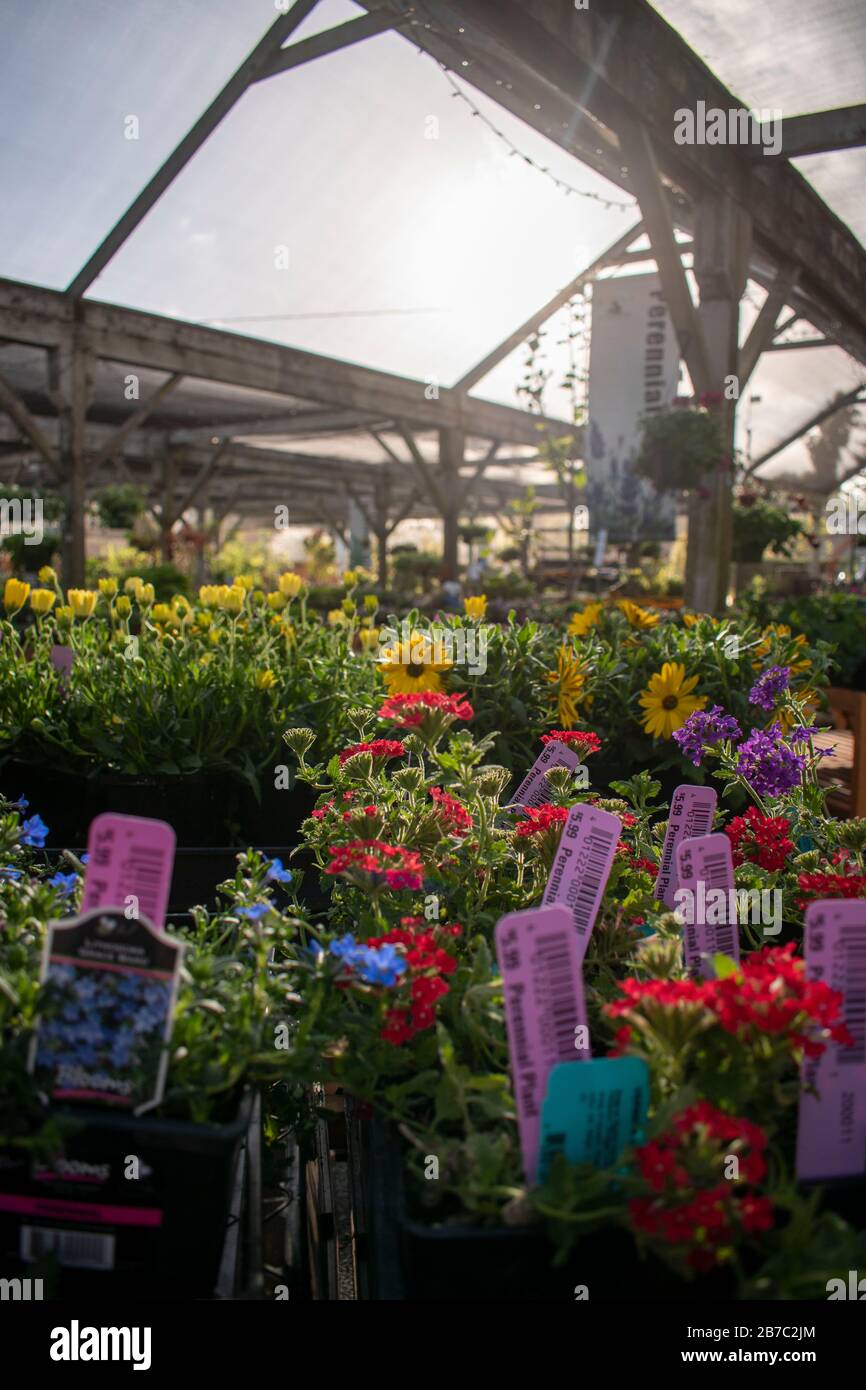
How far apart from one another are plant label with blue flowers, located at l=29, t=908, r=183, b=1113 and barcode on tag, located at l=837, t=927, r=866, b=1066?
0.47 meters

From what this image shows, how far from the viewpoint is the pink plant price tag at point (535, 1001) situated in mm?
692

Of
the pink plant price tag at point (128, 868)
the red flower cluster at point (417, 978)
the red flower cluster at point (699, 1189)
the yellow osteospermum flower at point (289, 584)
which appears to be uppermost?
the yellow osteospermum flower at point (289, 584)

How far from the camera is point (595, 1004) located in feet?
3.07

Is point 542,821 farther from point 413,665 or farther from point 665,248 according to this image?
point 665,248

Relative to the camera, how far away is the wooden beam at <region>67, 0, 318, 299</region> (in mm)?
4055

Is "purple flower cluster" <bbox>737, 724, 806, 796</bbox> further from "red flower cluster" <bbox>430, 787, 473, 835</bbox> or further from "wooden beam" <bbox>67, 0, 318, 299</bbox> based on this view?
"wooden beam" <bbox>67, 0, 318, 299</bbox>

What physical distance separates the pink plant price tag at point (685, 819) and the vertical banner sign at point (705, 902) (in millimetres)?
172

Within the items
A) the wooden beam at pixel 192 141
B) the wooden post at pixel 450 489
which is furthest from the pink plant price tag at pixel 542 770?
the wooden post at pixel 450 489

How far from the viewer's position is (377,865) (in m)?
0.92

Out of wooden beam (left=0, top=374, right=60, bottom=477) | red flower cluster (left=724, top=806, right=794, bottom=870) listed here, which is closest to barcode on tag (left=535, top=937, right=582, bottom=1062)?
red flower cluster (left=724, top=806, right=794, bottom=870)

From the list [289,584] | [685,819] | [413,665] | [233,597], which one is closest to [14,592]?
[233,597]

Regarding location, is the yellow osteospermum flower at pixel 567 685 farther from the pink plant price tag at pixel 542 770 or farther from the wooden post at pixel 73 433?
the wooden post at pixel 73 433

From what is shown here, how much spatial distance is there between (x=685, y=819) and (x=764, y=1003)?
48 centimetres
